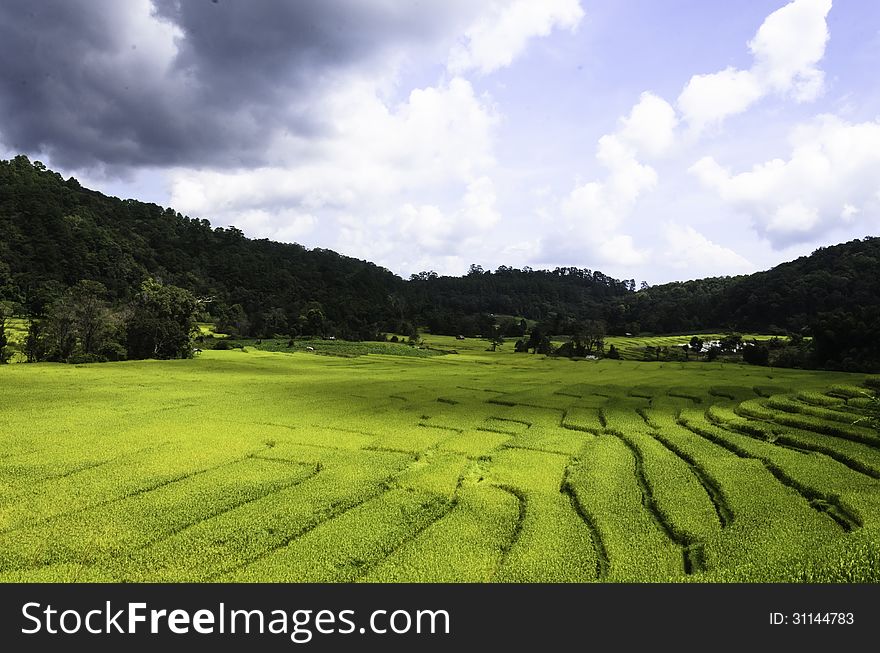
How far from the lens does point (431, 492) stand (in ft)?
45.1

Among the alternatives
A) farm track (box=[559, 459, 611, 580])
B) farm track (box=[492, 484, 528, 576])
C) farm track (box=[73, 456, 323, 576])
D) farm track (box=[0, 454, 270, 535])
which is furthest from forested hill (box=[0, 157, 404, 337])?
farm track (box=[559, 459, 611, 580])

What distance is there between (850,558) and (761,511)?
412cm

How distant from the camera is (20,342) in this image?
190 ft

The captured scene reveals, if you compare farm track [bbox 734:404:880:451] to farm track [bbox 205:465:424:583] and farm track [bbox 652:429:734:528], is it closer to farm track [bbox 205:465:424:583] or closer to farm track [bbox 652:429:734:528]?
farm track [bbox 652:429:734:528]

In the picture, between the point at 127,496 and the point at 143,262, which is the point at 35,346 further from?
the point at 143,262

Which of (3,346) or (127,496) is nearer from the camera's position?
(127,496)

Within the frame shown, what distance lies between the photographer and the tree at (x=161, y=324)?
6366 centimetres

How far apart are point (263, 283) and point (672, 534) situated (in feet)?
535

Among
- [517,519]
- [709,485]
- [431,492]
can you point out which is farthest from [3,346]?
[709,485]

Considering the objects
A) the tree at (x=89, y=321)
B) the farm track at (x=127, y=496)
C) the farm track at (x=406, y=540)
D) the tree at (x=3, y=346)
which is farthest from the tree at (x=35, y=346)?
the farm track at (x=406, y=540)

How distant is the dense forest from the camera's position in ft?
357

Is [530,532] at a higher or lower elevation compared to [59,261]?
lower
